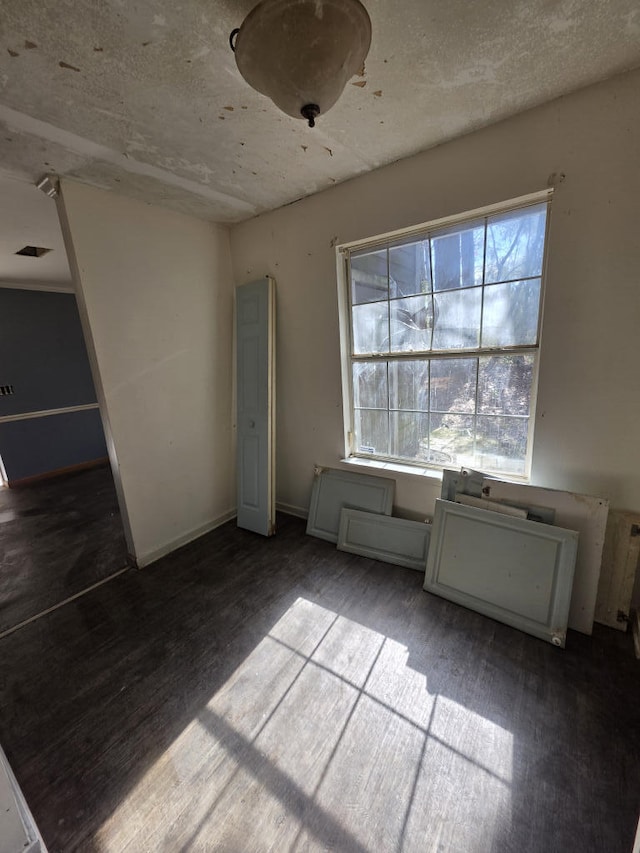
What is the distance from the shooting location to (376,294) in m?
2.33

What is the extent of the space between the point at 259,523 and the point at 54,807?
1.78 metres

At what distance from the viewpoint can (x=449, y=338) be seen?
2.11 m

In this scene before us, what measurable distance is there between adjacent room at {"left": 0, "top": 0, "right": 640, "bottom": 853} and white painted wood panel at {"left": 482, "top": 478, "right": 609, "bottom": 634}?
0.02 m

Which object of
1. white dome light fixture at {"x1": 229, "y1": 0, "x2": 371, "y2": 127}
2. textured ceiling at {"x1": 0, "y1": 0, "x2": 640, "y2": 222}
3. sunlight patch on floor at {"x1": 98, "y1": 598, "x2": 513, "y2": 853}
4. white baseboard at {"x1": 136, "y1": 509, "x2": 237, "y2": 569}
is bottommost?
sunlight patch on floor at {"x1": 98, "y1": 598, "x2": 513, "y2": 853}

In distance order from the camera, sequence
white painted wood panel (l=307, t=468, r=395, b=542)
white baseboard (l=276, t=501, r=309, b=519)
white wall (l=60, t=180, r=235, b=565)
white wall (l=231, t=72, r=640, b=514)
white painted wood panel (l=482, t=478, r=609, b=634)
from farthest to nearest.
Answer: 1. white baseboard (l=276, t=501, r=309, b=519)
2. white painted wood panel (l=307, t=468, r=395, b=542)
3. white wall (l=60, t=180, r=235, b=565)
4. white painted wood panel (l=482, t=478, r=609, b=634)
5. white wall (l=231, t=72, r=640, b=514)

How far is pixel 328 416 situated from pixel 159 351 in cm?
136

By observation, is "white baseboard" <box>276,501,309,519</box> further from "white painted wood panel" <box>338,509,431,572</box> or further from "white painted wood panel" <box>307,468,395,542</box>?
"white painted wood panel" <box>338,509,431,572</box>

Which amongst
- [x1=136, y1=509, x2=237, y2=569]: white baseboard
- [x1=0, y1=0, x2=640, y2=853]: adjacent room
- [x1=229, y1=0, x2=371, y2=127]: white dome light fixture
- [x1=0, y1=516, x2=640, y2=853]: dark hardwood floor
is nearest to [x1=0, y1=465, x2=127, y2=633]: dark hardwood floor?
[x1=0, y1=0, x2=640, y2=853]: adjacent room

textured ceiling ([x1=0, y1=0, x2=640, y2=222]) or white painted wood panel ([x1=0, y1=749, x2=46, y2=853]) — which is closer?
white painted wood panel ([x1=0, y1=749, x2=46, y2=853])

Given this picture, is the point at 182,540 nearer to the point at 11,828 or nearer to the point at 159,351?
the point at 159,351

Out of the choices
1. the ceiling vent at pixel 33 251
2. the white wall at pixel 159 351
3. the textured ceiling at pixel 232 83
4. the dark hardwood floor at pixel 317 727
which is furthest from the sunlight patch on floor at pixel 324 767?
the ceiling vent at pixel 33 251

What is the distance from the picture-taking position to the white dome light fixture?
2.95ft

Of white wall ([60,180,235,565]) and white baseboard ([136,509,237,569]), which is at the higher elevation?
white wall ([60,180,235,565])

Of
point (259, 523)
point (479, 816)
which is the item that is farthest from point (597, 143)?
point (259, 523)
